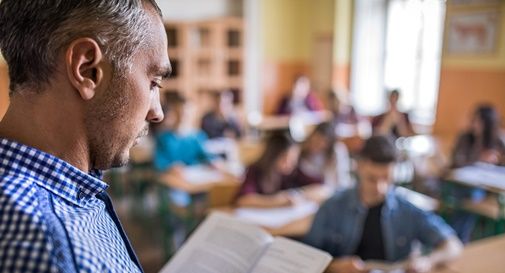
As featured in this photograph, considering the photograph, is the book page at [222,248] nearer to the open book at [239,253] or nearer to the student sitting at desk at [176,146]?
the open book at [239,253]

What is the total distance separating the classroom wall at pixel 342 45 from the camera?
291 inches

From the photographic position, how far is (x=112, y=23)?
66cm

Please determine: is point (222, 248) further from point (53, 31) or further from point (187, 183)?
point (187, 183)

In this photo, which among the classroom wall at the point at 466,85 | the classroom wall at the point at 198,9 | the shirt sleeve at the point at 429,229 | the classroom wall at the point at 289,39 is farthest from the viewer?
the classroom wall at the point at 289,39

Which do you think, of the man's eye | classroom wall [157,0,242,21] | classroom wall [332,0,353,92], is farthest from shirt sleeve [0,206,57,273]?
classroom wall [332,0,353,92]

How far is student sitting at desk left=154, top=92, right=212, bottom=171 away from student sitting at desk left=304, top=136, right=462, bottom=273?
1.94 metres

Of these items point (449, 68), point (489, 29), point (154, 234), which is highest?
point (489, 29)

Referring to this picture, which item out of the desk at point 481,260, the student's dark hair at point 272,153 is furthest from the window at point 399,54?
the desk at point 481,260

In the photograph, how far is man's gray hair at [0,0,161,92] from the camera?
2.05ft

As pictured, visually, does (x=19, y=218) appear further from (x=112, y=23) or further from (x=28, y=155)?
(x=112, y=23)

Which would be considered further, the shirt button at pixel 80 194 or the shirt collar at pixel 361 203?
the shirt collar at pixel 361 203

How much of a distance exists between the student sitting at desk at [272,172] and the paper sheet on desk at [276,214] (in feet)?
0.48

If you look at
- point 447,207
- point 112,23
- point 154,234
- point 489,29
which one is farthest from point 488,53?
point 112,23

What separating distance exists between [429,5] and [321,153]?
331 cm
